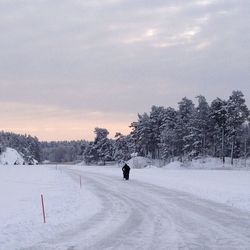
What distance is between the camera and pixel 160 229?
14.4 metres

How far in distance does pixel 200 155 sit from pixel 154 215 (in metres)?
87.7

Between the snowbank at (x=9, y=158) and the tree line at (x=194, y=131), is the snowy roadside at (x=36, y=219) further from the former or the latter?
the snowbank at (x=9, y=158)

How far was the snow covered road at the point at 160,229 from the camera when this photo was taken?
1195 cm

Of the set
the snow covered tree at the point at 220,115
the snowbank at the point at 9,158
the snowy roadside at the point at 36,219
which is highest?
the snow covered tree at the point at 220,115

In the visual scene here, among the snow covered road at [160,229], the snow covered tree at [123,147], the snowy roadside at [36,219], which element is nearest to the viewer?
the snow covered road at [160,229]

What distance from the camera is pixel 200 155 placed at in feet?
342

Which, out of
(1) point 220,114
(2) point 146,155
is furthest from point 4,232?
(2) point 146,155

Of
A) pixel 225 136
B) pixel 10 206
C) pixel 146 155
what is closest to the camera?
pixel 10 206

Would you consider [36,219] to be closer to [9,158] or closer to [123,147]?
[123,147]

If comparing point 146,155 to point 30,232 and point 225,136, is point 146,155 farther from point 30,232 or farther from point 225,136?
point 30,232

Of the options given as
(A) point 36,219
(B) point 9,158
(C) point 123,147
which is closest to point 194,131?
(C) point 123,147

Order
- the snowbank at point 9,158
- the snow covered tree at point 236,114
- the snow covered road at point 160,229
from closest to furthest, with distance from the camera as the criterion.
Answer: the snow covered road at point 160,229, the snow covered tree at point 236,114, the snowbank at point 9,158

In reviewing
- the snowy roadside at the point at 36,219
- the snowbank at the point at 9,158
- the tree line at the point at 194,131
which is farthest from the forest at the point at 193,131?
the snowy roadside at the point at 36,219

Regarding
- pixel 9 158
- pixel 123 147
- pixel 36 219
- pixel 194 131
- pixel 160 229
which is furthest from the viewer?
pixel 9 158
